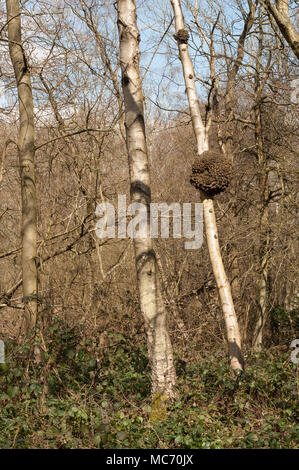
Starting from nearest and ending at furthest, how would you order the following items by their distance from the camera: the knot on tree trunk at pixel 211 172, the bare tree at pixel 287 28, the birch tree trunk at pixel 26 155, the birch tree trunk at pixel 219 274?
the bare tree at pixel 287 28 → the knot on tree trunk at pixel 211 172 → the birch tree trunk at pixel 219 274 → the birch tree trunk at pixel 26 155

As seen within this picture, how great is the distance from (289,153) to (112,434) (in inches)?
280

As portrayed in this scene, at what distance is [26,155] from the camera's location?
7.02 m

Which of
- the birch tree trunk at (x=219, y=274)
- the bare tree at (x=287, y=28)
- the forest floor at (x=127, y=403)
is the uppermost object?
the bare tree at (x=287, y=28)

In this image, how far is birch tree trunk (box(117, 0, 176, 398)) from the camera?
5258mm

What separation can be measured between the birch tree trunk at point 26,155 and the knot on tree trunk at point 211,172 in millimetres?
2583

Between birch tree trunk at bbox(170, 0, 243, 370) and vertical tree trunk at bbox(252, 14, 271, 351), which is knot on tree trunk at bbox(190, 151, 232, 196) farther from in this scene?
vertical tree trunk at bbox(252, 14, 271, 351)

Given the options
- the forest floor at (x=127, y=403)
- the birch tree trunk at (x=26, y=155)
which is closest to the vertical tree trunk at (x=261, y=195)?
the forest floor at (x=127, y=403)

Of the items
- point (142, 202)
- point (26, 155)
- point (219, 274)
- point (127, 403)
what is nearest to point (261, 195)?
point (219, 274)

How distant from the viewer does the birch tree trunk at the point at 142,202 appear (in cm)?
526

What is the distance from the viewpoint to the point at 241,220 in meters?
10.4

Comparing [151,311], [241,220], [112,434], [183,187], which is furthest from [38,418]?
[183,187]

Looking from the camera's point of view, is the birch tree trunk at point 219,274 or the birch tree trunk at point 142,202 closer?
the birch tree trunk at point 142,202

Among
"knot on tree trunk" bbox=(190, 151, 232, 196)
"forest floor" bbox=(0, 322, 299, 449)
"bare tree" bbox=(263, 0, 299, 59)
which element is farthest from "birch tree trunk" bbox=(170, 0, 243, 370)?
"bare tree" bbox=(263, 0, 299, 59)

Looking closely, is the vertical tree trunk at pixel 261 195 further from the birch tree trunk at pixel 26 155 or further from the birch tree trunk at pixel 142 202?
the birch tree trunk at pixel 142 202
